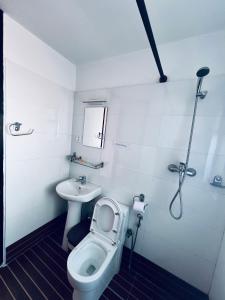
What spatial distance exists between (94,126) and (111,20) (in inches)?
42.4

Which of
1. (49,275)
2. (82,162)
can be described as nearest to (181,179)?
(82,162)

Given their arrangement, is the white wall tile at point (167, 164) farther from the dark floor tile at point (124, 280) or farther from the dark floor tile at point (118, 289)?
the dark floor tile at point (118, 289)

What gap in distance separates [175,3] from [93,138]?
4.77 feet

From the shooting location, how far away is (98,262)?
4.77 feet

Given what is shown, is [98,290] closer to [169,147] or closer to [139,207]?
[139,207]

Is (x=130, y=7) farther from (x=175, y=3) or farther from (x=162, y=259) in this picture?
(x=162, y=259)

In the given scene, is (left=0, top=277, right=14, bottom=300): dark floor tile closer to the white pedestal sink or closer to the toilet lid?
the white pedestal sink

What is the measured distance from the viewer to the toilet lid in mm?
1489

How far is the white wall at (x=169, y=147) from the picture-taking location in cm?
127

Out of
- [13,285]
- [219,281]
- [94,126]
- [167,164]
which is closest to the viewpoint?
[219,281]

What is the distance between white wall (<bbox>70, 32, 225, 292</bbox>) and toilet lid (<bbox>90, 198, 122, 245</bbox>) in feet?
0.81

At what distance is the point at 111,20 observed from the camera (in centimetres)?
124

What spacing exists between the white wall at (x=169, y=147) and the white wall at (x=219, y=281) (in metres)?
0.06

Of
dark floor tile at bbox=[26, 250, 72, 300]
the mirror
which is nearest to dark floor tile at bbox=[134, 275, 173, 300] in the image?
dark floor tile at bbox=[26, 250, 72, 300]
